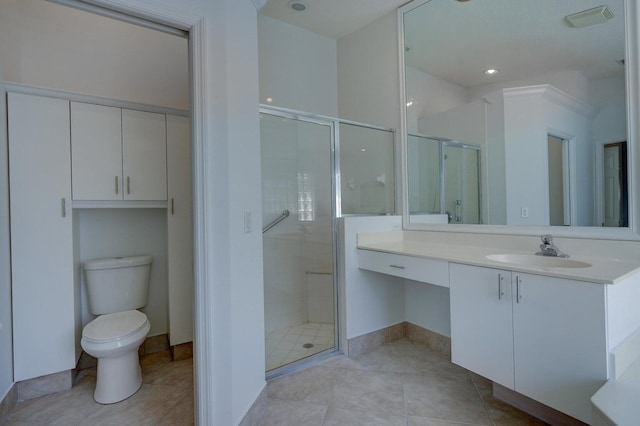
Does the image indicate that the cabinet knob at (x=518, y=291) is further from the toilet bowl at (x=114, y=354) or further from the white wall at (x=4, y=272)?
the white wall at (x=4, y=272)

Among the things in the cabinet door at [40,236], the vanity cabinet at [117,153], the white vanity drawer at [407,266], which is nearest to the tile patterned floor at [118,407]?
the cabinet door at [40,236]

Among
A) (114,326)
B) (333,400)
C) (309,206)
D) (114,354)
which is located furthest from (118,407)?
(309,206)

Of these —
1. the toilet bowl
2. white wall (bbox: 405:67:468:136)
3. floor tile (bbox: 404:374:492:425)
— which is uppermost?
white wall (bbox: 405:67:468:136)

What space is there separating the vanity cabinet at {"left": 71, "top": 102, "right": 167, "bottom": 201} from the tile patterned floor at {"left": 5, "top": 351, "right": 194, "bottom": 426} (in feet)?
4.07

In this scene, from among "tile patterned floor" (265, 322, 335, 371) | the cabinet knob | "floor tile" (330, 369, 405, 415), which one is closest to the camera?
the cabinet knob

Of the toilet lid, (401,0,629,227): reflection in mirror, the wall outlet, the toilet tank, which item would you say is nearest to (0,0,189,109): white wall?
the toilet tank

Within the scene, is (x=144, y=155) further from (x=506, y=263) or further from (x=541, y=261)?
(x=541, y=261)

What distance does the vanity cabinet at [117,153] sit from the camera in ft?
6.51

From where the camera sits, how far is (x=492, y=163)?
2.12 m

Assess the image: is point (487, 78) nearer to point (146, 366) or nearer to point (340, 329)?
point (340, 329)

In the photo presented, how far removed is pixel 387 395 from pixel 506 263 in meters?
1.06

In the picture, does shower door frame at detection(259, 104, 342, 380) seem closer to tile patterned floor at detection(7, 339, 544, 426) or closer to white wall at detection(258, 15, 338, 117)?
tile patterned floor at detection(7, 339, 544, 426)

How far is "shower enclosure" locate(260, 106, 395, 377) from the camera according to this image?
2412 mm

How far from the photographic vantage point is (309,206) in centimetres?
271
